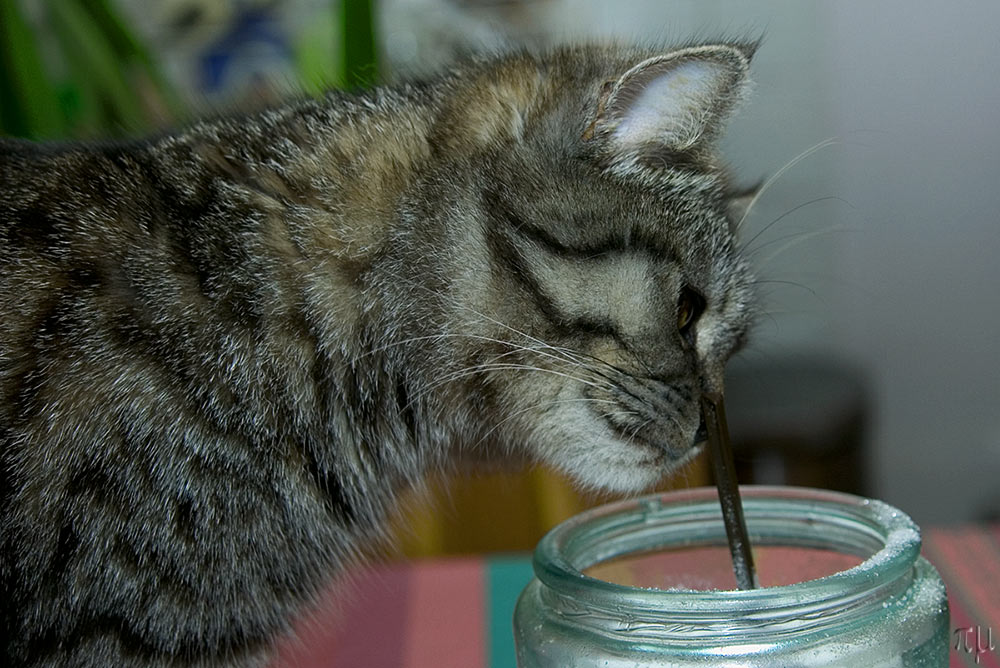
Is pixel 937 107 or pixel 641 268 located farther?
pixel 937 107

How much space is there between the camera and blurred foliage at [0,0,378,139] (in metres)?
1.22

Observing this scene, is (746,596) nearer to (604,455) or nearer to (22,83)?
(604,455)

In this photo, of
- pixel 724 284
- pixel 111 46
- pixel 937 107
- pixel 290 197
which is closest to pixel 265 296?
pixel 290 197

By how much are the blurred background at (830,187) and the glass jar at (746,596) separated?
63 cm

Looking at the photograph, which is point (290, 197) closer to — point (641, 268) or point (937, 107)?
point (641, 268)

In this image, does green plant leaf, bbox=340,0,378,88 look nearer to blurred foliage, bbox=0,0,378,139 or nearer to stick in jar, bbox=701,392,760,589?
blurred foliage, bbox=0,0,378,139

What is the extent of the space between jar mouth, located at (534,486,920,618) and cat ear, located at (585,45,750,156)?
10.2 inches

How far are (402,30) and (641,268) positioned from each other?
1244 mm

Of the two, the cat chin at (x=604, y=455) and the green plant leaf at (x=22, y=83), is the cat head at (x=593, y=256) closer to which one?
the cat chin at (x=604, y=455)

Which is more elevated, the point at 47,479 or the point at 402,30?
the point at 402,30

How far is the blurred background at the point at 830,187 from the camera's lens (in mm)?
1360

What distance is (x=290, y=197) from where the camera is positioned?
737 millimetres

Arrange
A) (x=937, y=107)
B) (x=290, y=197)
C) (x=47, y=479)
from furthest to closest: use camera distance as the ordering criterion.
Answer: (x=937, y=107), (x=290, y=197), (x=47, y=479)

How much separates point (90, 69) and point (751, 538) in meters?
1.12
